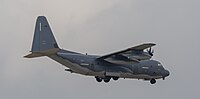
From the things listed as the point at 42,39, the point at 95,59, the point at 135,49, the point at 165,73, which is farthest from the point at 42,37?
the point at 165,73

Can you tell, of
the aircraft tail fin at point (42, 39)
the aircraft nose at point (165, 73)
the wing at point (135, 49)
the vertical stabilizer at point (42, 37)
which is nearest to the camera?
the wing at point (135, 49)

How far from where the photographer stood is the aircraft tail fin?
5609 inches

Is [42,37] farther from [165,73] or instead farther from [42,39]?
[165,73]

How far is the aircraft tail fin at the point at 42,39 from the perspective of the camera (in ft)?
467

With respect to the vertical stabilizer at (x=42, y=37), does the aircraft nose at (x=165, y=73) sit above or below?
below

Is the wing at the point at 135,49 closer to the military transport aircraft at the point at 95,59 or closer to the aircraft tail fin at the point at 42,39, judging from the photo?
the military transport aircraft at the point at 95,59

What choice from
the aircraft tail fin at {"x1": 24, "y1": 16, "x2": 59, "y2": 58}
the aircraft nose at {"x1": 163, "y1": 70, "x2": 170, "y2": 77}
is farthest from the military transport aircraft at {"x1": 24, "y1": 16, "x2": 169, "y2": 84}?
the aircraft nose at {"x1": 163, "y1": 70, "x2": 170, "y2": 77}

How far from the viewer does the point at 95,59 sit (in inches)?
5758

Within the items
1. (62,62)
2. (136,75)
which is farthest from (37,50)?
(136,75)

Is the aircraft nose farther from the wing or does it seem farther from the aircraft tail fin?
the aircraft tail fin

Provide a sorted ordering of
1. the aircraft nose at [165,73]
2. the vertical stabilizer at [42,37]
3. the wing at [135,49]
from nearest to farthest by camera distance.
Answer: the wing at [135,49]
the vertical stabilizer at [42,37]
the aircraft nose at [165,73]

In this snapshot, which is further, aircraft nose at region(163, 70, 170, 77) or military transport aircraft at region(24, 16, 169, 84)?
aircraft nose at region(163, 70, 170, 77)

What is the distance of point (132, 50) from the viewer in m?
145

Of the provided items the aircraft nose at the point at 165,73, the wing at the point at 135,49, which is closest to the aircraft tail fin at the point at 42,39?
the wing at the point at 135,49
